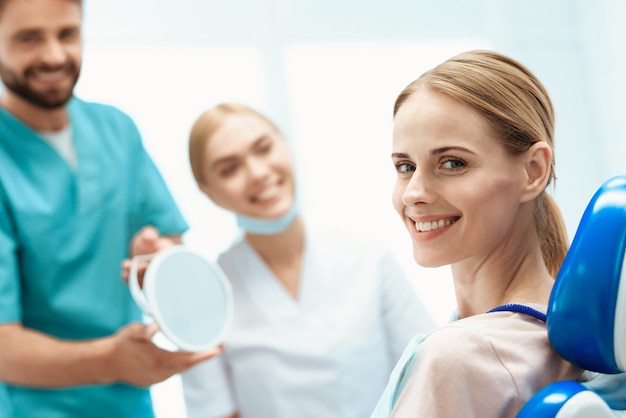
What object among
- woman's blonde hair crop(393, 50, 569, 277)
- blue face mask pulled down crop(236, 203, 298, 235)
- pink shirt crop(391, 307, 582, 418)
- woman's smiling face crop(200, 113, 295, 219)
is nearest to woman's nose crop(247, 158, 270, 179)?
woman's smiling face crop(200, 113, 295, 219)

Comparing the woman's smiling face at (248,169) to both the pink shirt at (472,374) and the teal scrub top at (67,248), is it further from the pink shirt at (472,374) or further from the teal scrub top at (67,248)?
the pink shirt at (472,374)

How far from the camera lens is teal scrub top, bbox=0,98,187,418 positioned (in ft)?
5.49

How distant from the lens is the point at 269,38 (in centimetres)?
267

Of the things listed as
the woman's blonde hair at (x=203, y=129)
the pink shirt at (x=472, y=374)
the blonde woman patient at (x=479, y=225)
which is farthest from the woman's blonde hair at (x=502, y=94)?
the woman's blonde hair at (x=203, y=129)

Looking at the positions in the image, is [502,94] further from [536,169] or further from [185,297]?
[185,297]

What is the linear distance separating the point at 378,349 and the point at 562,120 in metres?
1.69

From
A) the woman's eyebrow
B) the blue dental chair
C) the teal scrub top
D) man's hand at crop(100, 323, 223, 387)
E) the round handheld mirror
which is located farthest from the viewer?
the teal scrub top

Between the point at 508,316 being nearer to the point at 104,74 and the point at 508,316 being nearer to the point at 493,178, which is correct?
the point at 493,178

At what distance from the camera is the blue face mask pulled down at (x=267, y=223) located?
187 centimetres

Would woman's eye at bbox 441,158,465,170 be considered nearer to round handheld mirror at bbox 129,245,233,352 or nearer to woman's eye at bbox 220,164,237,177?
round handheld mirror at bbox 129,245,233,352

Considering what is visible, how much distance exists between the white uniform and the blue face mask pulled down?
0.09m

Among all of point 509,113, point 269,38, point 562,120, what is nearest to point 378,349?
point 509,113

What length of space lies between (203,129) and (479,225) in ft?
3.48

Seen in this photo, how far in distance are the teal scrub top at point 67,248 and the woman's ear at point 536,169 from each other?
1116mm
